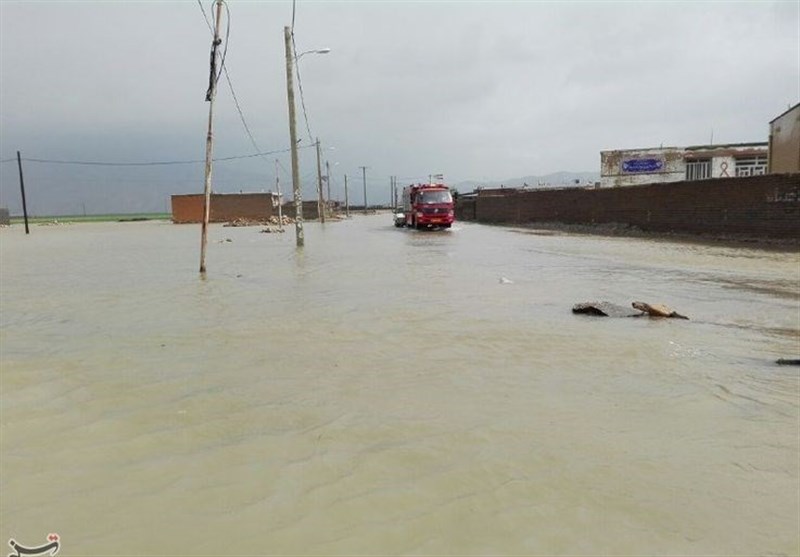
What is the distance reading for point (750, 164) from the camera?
128ft

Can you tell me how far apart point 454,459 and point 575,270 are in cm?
1121

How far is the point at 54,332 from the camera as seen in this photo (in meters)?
7.58

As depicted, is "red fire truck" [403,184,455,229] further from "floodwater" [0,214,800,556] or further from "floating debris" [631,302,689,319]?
"floating debris" [631,302,689,319]

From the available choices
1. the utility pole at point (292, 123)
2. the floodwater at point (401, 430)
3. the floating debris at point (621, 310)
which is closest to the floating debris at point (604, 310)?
the floating debris at point (621, 310)

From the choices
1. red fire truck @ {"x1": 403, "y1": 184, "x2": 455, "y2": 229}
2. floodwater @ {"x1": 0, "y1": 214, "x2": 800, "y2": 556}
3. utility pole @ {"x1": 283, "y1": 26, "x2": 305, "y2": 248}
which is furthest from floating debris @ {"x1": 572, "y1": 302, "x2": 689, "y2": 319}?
red fire truck @ {"x1": 403, "y1": 184, "x2": 455, "y2": 229}

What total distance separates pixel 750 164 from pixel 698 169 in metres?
3.15

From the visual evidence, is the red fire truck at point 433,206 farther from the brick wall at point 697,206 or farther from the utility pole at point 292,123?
the utility pole at point 292,123

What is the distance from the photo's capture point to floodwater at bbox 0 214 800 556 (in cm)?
281

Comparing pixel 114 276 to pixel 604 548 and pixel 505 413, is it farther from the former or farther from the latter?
pixel 604 548

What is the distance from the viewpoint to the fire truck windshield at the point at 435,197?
3569cm

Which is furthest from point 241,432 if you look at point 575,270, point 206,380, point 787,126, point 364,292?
point 787,126

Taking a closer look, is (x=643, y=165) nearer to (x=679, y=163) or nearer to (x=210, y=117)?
(x=679, y=163)

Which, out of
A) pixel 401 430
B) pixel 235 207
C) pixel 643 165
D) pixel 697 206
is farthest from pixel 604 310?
pixel 235 207

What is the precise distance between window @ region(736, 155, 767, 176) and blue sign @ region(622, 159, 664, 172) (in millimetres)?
4779
